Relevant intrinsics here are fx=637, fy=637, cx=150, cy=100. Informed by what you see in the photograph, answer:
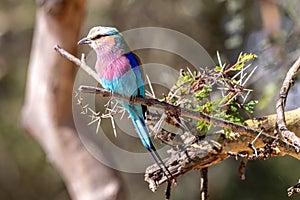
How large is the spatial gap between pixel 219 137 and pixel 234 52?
6.14 feet

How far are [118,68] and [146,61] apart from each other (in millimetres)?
2072

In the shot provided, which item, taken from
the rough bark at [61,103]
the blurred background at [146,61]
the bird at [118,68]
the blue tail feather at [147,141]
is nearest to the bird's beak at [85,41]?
the bird at [118,68]

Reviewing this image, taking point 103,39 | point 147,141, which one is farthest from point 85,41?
point 147,141

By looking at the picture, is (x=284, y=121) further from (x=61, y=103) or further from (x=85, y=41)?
(x=61, y=103)

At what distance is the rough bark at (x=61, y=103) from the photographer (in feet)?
7.86

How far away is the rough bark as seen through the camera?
2396mm

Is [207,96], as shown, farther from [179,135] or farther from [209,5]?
[209,5]

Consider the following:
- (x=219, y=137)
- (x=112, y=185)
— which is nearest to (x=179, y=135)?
(x=219, y=137)

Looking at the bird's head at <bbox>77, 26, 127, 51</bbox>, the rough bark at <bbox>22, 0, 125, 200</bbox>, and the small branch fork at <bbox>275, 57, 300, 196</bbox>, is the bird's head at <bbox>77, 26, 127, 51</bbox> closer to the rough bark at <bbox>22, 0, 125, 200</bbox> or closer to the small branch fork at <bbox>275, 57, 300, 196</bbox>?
the small branch fork at <bbox>275, 57, 300, 196</bbox>

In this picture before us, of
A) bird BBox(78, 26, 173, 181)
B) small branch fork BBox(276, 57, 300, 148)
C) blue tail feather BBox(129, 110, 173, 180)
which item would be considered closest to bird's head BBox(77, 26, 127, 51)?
bird BBox(78, 26, 173, 181)

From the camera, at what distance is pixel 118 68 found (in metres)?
1.13

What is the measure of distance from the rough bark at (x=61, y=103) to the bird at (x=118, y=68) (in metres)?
1.28

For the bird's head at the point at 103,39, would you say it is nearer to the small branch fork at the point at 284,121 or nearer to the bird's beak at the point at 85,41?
the bird's beak at the point at 85,41

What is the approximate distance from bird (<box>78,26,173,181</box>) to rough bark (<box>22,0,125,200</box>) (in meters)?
1.28
